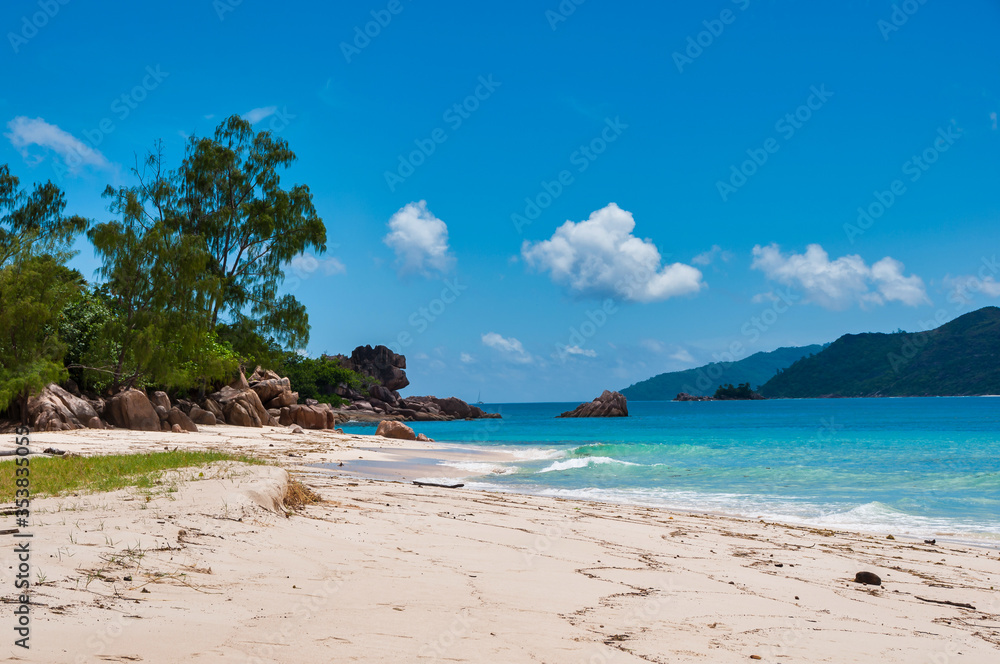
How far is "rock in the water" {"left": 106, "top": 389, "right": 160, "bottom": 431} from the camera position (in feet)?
70.8

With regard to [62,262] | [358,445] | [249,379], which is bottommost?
[358,445]

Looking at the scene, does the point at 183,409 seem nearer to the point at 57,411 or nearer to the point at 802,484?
the point at 57,411

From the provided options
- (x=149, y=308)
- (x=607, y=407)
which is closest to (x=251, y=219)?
(x=149, y=308)

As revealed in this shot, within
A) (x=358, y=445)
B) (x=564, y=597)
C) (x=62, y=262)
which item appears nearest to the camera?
(x=564, y=597)

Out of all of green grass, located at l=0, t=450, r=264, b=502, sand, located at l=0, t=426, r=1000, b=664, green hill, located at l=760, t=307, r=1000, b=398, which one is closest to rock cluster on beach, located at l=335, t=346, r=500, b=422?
green grass, located at l=0, t=450, r=264, b=502

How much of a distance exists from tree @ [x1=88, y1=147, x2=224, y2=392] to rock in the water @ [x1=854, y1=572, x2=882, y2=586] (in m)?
23.4

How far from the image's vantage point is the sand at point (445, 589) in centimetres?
346

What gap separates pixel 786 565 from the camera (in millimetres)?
6691

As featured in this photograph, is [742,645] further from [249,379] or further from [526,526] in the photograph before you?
[249,379]

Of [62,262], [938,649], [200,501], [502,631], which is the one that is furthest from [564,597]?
[62,262]

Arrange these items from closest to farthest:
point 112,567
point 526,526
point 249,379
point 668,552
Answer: point 112,567, point 668,552, point 526,526, point 249,379

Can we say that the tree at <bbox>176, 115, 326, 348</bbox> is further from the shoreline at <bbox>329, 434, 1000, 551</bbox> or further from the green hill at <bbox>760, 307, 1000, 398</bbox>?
the green hill at <bbox>760, 307, 1000, 398</bbox>

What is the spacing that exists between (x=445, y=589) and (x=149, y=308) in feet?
76.6

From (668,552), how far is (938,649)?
3.02m
